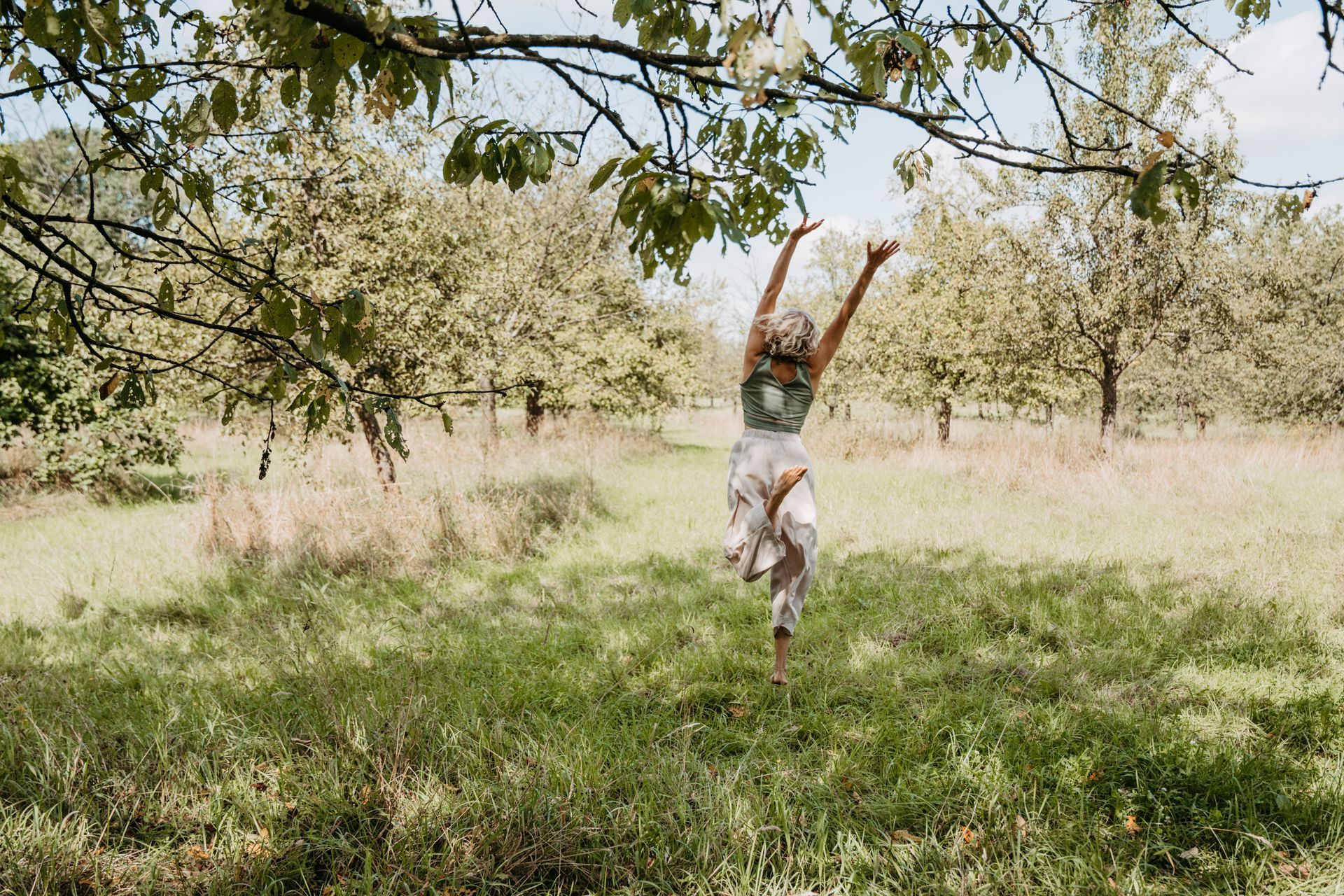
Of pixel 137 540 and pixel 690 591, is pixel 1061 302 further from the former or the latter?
pixel 137 540

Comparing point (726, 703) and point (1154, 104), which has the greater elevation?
point (1154, 104)

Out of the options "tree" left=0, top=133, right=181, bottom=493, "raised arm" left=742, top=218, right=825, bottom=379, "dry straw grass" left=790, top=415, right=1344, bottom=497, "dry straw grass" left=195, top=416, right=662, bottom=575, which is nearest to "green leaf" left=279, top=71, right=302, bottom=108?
"raised arm" left=742, top=218, right=825, bottom=379

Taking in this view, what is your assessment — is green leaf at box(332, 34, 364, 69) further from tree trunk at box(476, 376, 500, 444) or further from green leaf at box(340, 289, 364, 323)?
tree trunk at box(476, 376, 500, 444)

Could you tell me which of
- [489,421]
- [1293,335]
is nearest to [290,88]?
[489,421]

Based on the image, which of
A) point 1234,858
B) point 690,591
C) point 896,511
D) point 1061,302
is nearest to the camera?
point 1234,858

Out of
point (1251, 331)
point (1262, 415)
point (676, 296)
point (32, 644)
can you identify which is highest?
point (676, 296)

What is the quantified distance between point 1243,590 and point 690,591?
4.37 m

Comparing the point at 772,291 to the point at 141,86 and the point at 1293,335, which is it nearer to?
the point at 141,86

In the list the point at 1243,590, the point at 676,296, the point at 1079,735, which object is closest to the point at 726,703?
the point at 1079,735

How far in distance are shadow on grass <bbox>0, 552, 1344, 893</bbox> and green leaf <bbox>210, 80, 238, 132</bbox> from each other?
245cm

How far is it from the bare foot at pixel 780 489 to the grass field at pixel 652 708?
1095 mm

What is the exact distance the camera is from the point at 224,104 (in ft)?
6.52

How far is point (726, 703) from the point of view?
12.4ft

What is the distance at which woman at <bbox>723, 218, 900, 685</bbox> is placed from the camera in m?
3.64
